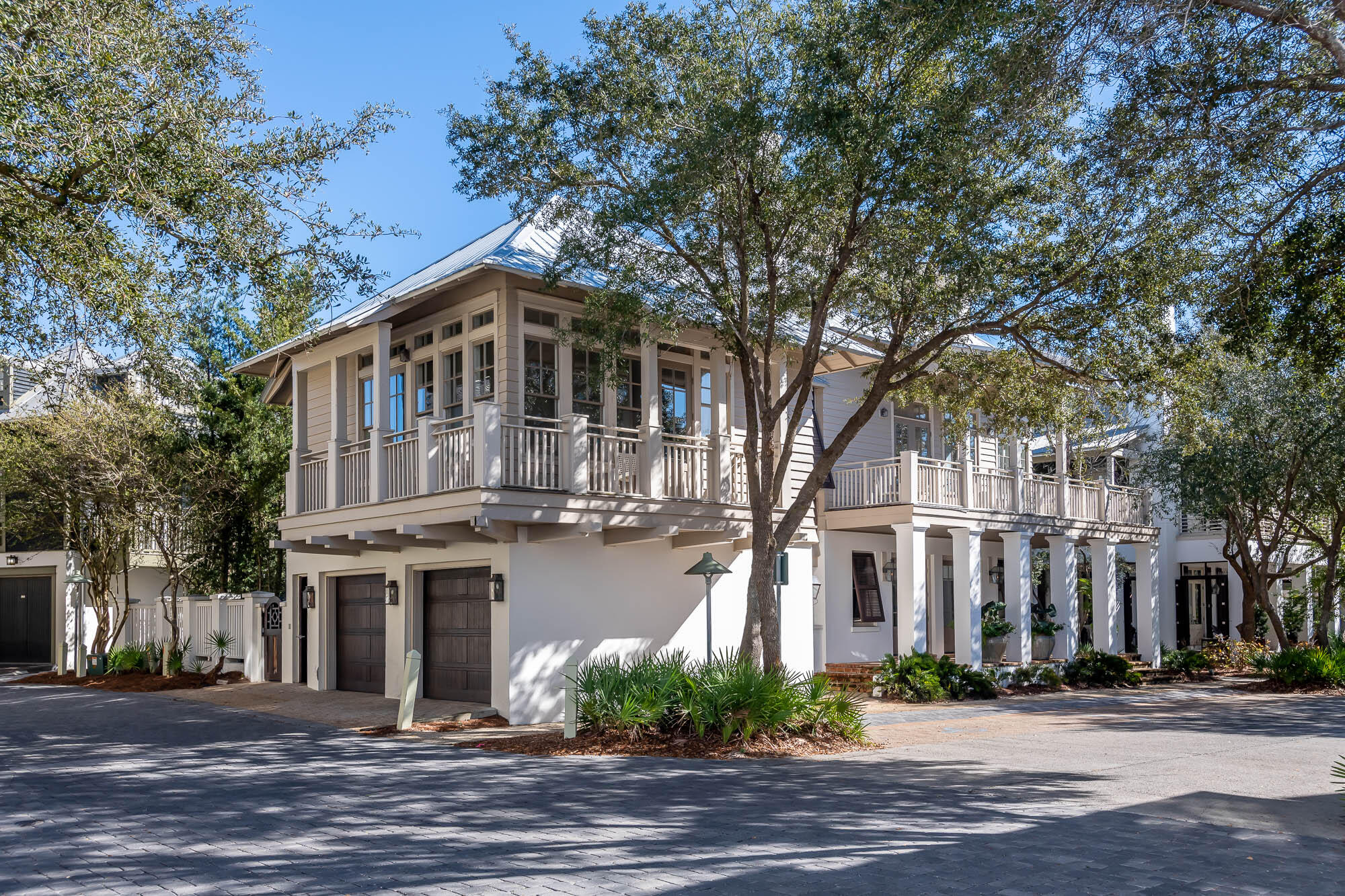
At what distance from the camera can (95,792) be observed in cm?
999

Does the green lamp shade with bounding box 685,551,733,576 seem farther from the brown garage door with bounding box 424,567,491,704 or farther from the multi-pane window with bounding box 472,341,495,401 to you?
the multi-pane window with bounding box 472,341,495,401

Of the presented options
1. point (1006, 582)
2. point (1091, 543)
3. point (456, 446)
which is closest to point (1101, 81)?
point (456, 446)

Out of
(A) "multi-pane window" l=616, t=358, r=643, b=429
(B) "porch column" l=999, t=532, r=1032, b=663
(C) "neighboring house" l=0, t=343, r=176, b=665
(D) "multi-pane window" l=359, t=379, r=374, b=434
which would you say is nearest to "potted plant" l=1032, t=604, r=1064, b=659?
(B) "porch column" l=999, t=532, r=1032, b=663

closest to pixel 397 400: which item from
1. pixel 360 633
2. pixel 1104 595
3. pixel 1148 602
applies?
pixel 360 633

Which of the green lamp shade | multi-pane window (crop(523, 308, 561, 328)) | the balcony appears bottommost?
the green lamp shade

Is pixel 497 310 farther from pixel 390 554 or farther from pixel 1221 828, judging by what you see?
pixel 1221 828

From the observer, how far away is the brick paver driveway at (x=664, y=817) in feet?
22.8

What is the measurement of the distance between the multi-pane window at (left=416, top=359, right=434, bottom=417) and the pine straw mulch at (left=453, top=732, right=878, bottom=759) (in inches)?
248

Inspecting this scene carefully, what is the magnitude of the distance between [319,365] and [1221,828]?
15.7m

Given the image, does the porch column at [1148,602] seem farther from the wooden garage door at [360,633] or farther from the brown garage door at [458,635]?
the wooden garage door at [360,633]

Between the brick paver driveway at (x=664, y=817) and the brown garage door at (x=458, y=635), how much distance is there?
10.6ft

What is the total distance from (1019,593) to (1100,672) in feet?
7.63

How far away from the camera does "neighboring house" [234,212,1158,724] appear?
15648 millimetres

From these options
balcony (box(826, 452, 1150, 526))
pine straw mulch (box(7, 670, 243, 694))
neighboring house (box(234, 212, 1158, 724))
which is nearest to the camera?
neighboring house (box(234, 212, 1158, 724))
